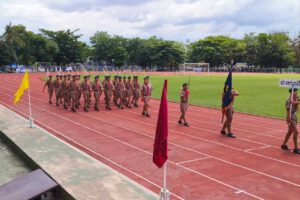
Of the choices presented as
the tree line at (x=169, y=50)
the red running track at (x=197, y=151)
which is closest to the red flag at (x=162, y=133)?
the red running track at (x=197, y=151)

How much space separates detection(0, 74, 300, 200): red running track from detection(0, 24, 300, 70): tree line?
2003 inches

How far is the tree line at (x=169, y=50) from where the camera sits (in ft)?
211

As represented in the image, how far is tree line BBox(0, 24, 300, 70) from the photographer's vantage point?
6431cm

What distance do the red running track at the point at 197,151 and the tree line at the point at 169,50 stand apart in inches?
2003

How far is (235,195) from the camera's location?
20.9 feet

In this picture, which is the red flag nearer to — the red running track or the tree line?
the red running track

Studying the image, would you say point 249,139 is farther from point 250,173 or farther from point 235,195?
point 235,195

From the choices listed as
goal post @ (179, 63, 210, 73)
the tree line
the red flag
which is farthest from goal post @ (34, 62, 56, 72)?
the red flag

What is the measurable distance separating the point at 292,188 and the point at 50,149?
200 inches

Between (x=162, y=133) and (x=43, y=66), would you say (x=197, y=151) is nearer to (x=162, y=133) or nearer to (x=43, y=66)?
(x=162, y=133)

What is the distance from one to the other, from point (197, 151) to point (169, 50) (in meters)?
66.7

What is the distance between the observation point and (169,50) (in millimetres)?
75000

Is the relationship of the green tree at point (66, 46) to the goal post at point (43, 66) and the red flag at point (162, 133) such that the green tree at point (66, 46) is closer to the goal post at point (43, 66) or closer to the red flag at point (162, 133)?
the goal post at point (43, 66)

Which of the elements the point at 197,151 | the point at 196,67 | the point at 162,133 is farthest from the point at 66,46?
the point at 162,133
